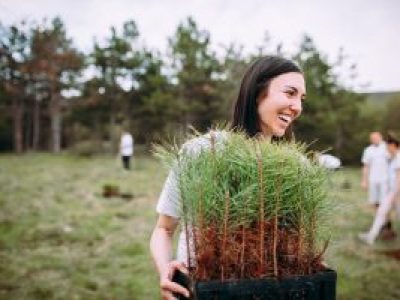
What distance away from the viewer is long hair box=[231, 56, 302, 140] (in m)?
2.06

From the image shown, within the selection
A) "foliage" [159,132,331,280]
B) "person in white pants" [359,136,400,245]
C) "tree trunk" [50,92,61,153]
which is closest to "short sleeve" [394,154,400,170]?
"person in white pants" [359,136,400,245]

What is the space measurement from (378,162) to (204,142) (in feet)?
27.7

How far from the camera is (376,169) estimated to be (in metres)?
9.18

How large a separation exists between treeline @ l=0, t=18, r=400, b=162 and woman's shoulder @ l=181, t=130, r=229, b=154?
109 feet

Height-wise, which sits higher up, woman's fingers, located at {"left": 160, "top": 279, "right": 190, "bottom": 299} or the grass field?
woman's fingers, located at {"left": 160, "top": 279, "right": 190, "bottom": 299}

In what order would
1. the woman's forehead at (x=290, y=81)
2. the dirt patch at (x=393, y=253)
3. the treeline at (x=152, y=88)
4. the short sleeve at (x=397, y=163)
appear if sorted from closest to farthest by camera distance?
the woman's forehead at (x=290, y=81) < the dirt patch at (x=393, y=253) < the short sleeve at (x=397, y=163) < the treeline at (x=152, y=88)

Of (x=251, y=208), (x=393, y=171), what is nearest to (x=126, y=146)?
(x=393, y=171)

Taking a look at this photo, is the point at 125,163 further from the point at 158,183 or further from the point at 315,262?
the point at 315,262

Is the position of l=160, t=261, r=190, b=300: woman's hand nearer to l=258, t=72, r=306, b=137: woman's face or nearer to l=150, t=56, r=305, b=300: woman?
l=150, t=56, r=305, b=300: woman

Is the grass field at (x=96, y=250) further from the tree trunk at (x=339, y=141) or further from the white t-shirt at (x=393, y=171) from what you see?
the tree trunk at (x=339, y=141)

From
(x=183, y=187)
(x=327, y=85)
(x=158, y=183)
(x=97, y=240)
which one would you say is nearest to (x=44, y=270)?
(x=97, y=240)

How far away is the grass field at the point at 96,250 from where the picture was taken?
18.6ft

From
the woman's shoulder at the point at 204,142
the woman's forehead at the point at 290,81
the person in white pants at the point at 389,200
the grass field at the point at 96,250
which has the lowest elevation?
the grass field at the point at 96,250

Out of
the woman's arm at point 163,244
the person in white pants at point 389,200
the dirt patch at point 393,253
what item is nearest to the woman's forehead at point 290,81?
the woman's arm at point 163,244
